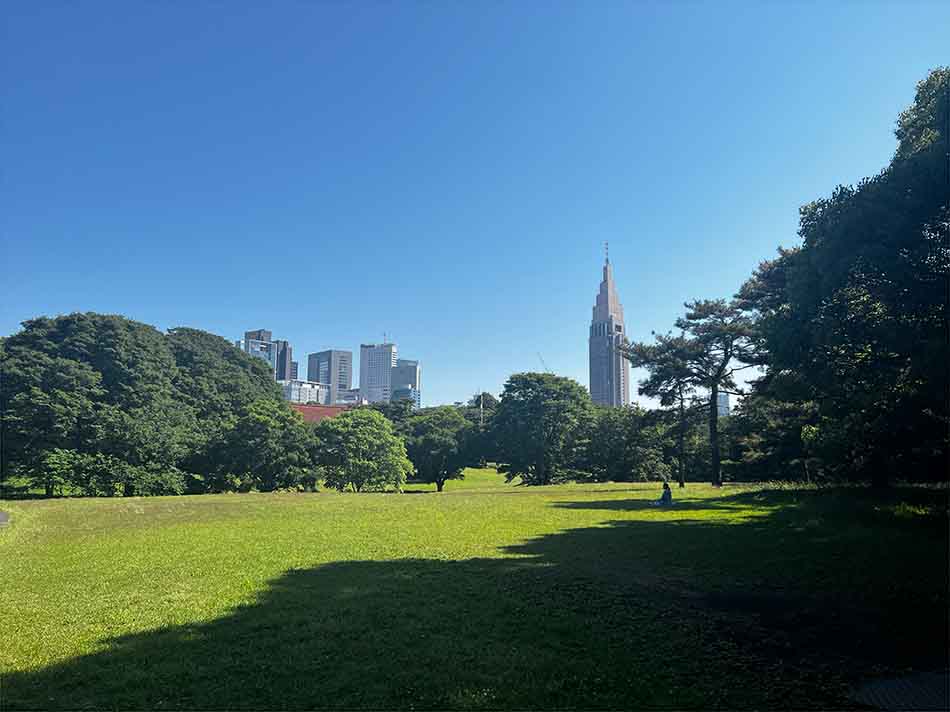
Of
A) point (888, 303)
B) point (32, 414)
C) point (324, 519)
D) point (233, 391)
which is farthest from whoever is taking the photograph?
point (233, 391)

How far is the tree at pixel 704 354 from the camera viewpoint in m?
33.0

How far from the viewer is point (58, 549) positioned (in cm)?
1495

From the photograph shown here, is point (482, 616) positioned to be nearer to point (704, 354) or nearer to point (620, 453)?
point (704, 354)

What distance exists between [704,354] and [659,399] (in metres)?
3.89

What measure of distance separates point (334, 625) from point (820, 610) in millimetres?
6502

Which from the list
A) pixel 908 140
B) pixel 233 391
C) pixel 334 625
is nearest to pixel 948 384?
pixel 908 140

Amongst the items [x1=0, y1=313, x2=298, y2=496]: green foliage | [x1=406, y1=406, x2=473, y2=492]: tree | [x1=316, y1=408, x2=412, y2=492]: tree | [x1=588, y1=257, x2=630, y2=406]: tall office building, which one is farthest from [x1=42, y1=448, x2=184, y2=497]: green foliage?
[x1=588, y1=257, x2=630, y2=406]: tall office building

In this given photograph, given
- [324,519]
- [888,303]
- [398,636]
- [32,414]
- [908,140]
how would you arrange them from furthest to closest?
1. [32,414]
2. [324,519]
3. [908,140]
4. [888,303]
5. [398,636]

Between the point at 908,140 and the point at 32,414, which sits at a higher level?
the point at 908,140

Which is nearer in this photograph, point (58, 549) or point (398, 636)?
point (398, 636)

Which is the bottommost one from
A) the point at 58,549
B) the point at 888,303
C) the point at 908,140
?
the point at 58,549

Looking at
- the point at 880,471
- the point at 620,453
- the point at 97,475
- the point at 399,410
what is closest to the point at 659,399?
the point at 880,471

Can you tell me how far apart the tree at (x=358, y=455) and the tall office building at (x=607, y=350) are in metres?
80.4

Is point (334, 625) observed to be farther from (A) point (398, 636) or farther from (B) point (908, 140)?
(B) point (908, 140)
